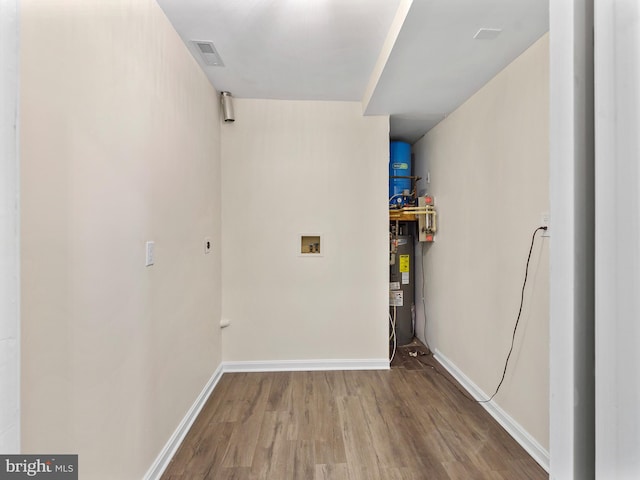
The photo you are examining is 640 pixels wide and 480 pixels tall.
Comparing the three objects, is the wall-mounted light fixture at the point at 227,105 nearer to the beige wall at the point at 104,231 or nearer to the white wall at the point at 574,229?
the beige wall at the point at 104,231

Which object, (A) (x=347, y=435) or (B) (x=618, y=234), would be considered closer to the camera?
(B) (x=618, y=234)

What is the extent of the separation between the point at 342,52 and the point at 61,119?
1.66 m

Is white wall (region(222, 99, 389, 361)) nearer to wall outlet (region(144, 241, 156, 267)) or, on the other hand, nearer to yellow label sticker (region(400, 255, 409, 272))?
yellow label sticker (region(400, 255, 409, 272))

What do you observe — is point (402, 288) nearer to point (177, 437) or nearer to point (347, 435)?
point (347, 435)

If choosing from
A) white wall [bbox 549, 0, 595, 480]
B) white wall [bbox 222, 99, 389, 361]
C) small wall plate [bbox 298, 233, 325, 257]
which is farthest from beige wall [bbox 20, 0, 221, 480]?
white wall [bbox 549, 0, 595, 480]

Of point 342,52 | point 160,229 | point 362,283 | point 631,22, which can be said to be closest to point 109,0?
point 160,229

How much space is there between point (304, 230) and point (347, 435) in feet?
5.27

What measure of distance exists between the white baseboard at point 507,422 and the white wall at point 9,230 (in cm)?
223

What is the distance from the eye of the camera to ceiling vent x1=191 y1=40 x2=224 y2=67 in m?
1.91

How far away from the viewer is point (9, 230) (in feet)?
1.83

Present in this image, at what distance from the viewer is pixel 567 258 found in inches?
13.1

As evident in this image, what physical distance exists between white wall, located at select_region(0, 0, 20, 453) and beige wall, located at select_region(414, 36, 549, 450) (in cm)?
205

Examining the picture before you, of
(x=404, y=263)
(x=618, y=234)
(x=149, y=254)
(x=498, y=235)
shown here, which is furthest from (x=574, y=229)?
(x=404, y=263)

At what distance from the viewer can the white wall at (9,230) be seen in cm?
52
